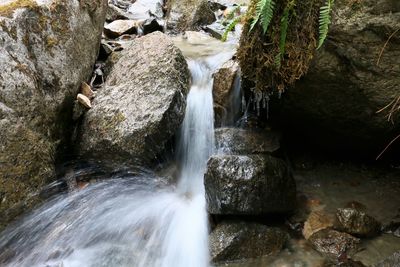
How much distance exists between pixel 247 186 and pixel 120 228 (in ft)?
4.37

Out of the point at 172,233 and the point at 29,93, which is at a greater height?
the point at 29,93

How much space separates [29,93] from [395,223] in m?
3.78

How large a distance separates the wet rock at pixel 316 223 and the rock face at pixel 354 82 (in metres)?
0.94

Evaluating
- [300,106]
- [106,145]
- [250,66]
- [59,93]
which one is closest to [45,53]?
[59,93]

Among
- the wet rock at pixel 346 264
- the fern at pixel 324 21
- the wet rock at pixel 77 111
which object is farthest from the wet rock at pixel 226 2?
the wet rock at pixel 346 264

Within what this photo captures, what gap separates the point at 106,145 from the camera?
181 inches

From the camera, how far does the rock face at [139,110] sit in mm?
4527

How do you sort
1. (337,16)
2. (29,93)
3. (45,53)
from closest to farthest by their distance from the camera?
1. (337,16)
2. (29,93)
3. (45,53)

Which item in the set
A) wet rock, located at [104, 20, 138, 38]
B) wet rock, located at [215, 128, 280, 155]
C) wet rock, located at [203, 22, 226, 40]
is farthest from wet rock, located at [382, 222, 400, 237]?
wet rock, located at [104, 20, 138, 38]

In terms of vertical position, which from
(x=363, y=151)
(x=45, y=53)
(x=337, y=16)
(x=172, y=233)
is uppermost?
(x=337, y=16)

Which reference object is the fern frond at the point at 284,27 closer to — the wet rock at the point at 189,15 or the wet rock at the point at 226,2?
the wet rock at the point at 189,15

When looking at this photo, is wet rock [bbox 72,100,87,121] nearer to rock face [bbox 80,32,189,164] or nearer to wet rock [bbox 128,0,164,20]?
rock face [bbox 80,32,189,164]

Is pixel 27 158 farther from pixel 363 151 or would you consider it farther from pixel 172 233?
pixel 363 151

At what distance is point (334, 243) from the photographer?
3.71m
